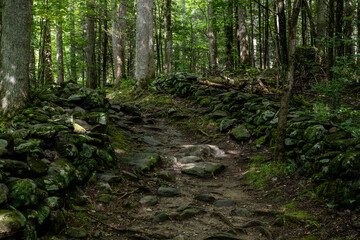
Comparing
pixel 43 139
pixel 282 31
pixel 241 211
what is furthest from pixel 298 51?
pixel 43 139

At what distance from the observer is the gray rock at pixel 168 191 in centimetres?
516

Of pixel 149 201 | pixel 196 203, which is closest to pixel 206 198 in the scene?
pixel 196 203

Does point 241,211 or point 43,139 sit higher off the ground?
point 43,139

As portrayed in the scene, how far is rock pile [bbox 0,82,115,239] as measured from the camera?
2.91 m

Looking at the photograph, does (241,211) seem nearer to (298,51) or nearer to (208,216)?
(208,216)

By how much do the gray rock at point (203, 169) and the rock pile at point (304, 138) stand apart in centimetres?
146

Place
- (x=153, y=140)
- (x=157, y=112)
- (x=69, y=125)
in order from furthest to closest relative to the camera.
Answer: (x=157, y=112), (x=153, y=140), (x=69, y=125)

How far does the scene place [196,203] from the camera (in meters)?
4.85

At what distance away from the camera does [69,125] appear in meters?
5.54

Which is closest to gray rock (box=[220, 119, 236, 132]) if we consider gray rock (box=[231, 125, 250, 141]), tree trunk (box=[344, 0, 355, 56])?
gray rock (box=[231, 125, 250, 141])

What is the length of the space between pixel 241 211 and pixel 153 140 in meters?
4.55

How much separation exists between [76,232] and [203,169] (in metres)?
3.57

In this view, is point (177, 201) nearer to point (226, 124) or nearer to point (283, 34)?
point (226, 124)

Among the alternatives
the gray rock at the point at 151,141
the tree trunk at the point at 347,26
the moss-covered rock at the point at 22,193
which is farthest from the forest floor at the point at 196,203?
the tree trunk at the point at 347,26
